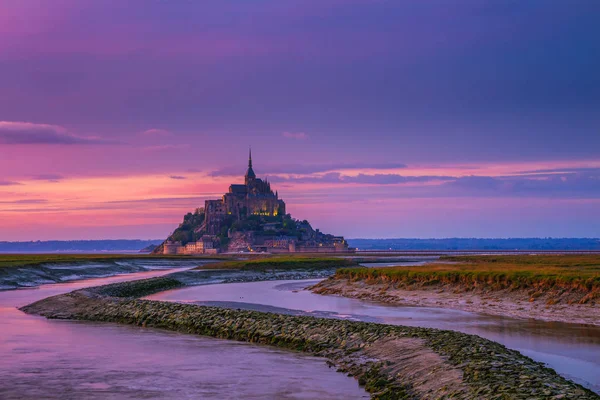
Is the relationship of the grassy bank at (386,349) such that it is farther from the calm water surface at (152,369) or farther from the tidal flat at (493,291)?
the tidal flat at (493,291)

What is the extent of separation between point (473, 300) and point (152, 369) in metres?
22.5

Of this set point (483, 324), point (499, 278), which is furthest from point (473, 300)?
point (483, 324)

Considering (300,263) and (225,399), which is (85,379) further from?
(300,263)

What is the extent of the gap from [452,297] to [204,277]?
41.9 metres

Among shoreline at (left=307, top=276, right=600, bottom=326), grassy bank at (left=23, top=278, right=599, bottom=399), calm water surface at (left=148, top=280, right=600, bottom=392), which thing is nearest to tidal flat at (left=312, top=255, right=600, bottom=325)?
shoreline at (left=307, top=276, right=600, bottom=326)

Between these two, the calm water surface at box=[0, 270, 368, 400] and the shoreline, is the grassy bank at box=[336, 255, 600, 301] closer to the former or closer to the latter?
the shoreline

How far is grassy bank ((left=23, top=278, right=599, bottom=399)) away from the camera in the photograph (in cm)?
1527

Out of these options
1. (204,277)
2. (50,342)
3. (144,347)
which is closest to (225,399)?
(144,347)

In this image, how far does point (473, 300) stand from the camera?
128 ft

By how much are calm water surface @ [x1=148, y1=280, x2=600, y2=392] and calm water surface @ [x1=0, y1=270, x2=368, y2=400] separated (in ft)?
21.4

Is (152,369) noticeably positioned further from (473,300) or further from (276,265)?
(276,265)

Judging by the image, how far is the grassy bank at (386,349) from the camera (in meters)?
15.3

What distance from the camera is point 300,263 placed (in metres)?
105

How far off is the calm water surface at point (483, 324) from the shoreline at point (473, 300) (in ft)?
4.73
